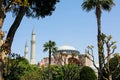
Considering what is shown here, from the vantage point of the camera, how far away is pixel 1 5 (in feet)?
54.6

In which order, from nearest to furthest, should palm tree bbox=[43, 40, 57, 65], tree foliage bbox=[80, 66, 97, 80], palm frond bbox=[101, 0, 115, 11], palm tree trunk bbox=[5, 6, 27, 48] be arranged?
1. palm tree trunk bbox=[5, 6, 27, 48]
2. palm frond bbox=[101, 0, 115, 11]
3. tree foliage bbox=[80, 66, 97, 80]
4. palm tree bbox=[43, 40, 57, 65]

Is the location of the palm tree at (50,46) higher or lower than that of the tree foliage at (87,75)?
higher

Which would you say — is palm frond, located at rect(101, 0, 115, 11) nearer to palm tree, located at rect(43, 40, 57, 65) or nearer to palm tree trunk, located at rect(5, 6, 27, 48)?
palm tree trunk, located at rect(5, 6, 27, 48)

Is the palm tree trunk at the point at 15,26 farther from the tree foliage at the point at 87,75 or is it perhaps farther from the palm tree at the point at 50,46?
the palm tree at the point at 50,46

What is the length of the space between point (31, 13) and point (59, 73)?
2149 inches

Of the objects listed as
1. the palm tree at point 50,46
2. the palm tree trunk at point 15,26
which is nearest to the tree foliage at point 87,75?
the palm tree trunk at point 15,26

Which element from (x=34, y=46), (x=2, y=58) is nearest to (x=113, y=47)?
(x=2, y=58)

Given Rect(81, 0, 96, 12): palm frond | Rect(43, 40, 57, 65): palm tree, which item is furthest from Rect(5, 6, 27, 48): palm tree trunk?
Rect(43, 40, 57, 65): palm tree

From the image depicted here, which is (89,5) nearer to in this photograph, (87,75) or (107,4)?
(107,4)

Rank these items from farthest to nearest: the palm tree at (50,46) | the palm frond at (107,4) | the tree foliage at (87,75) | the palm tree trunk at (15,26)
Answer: the palm tree at (50,46), the tree foliage at (87,75), the palm frond at (107,4), the palm tree trunk at (15,26)

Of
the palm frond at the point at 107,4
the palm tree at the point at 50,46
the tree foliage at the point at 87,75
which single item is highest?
the palm tree at the point at 50,46

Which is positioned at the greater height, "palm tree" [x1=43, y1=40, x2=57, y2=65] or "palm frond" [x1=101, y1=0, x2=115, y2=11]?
"palm tree" [x1=43, y1=40, x2=57, y2=65]

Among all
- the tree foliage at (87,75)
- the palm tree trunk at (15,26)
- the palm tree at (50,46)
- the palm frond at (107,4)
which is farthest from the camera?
the palm tree at (50,46)

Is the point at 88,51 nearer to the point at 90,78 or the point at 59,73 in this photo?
the point at 90,78
